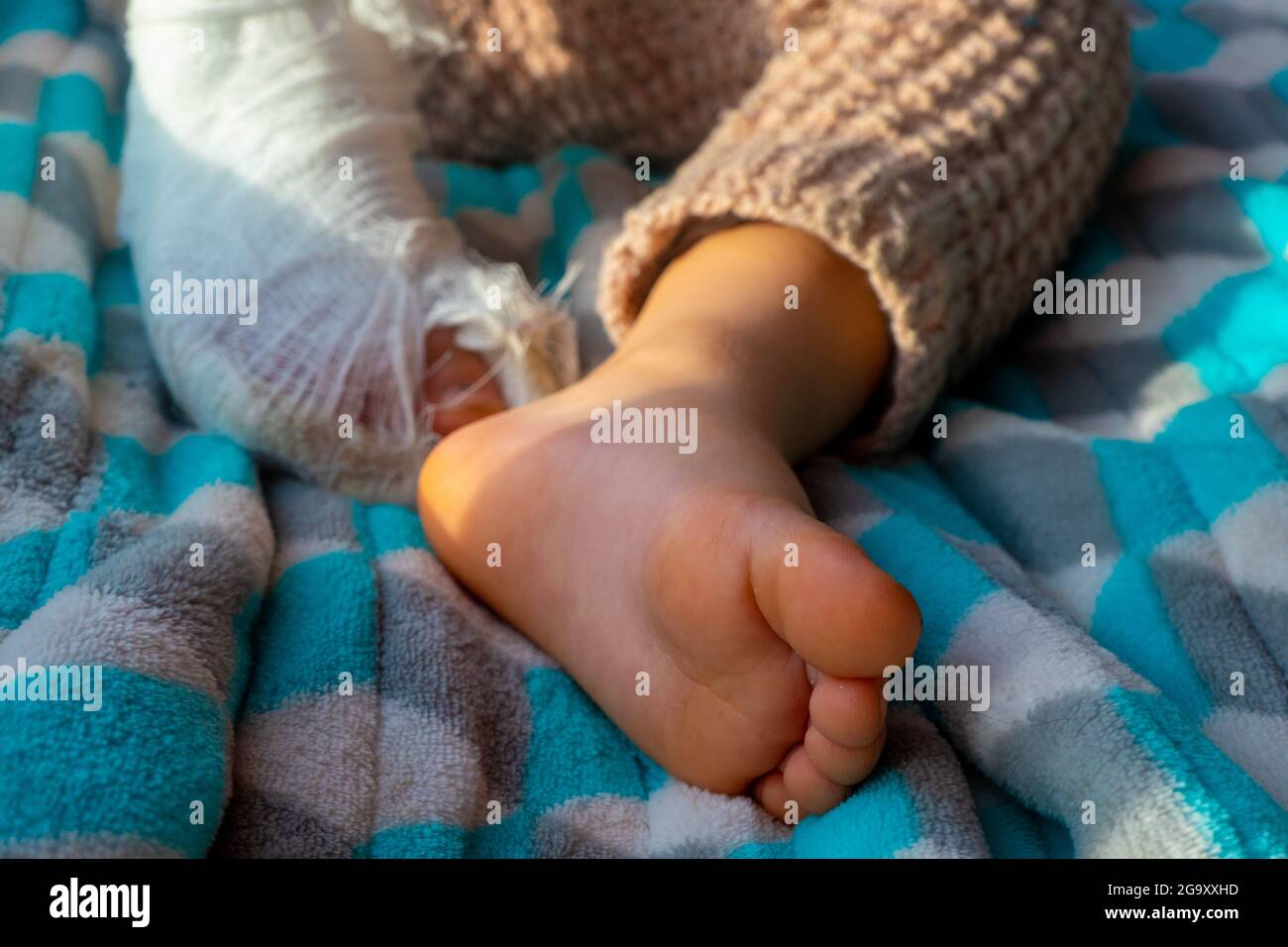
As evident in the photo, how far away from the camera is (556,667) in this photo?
630 mm

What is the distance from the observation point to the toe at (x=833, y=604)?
447mm

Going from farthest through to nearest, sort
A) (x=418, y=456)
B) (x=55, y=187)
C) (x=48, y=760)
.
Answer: (x=55, y=187), (x=418, y=456), (x=48, y=760)

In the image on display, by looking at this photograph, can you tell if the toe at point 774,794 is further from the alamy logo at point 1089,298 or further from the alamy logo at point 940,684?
the alamy logo at point 1089,298

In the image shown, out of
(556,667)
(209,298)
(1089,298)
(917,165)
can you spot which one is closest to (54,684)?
(556,667)

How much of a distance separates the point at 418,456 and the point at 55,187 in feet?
1.22

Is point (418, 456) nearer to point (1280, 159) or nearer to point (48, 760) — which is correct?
point (48, 760)

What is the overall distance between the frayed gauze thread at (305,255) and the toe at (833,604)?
0.35 metres

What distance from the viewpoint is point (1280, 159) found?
0.92 meters

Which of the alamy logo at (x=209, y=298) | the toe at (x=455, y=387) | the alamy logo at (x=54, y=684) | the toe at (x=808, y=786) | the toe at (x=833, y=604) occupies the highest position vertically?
the toe at (x=833, y=604)

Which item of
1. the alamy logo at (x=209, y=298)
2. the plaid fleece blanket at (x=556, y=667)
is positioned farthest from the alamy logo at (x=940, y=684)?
the alamy logo at (x=209, y=298)
